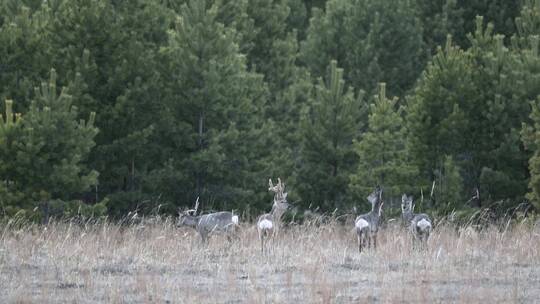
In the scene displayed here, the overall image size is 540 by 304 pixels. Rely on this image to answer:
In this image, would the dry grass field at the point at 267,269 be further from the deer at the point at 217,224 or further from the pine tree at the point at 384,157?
the pine tree at the point at 384,157

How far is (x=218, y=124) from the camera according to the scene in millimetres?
24562

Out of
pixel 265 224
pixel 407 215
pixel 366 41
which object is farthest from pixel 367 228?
pixel 366 41

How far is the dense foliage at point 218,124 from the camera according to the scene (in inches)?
872

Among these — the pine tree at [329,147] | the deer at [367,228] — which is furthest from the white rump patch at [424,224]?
the pine tree at [329,147]

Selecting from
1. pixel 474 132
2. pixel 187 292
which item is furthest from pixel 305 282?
pixel 474 132

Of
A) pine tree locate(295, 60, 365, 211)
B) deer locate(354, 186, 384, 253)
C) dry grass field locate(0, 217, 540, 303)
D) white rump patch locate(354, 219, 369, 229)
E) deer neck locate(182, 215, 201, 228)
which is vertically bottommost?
pine tree locate(295, 60, 365, 211)

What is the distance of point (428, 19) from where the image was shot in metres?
34.4

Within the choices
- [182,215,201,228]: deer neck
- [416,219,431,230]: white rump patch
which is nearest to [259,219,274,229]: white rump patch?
[182,215,201,228]: deer neck

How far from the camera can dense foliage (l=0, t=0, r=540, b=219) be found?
2214 cm

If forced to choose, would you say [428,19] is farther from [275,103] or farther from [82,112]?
[82,112]

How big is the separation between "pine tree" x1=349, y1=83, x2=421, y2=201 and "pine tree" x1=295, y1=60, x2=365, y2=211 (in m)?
1.60

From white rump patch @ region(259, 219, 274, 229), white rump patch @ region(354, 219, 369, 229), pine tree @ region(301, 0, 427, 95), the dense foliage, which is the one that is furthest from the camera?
pine tree @ region(301, 0, 427, 95)

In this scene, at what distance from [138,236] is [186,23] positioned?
8.12 m

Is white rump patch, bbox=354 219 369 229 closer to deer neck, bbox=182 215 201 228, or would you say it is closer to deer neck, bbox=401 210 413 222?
deer neck, bbox=401 210 413 222
